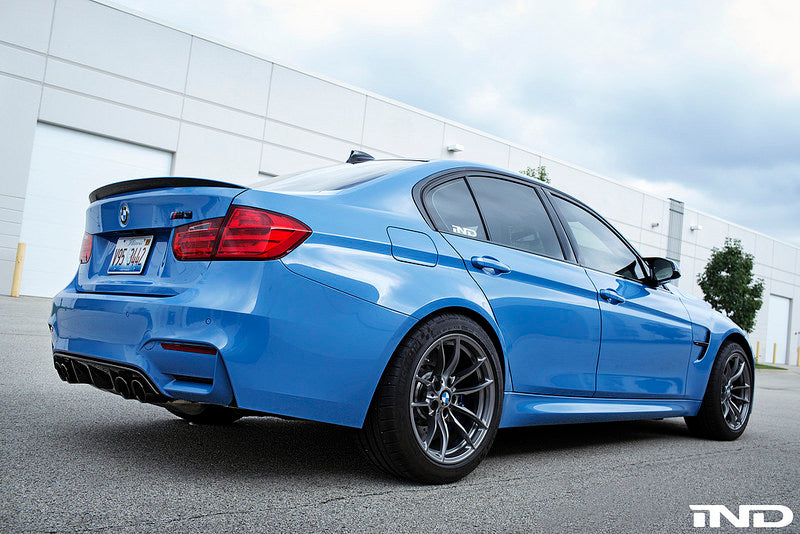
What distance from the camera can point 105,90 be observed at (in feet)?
50.5

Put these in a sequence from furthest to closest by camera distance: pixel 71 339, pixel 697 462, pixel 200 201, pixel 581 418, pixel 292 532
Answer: pixel 697 462, pixel 581 418, pixel 71 339, pixel 200 201, pixel 292 532

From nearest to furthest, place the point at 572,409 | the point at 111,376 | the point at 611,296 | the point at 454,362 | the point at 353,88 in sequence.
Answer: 1. the point at 111,376
2. the point at 454,362
3. the point at 572,409
4. the point at 611,296
5. the point at 353,88

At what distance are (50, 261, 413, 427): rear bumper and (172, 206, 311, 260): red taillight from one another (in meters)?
0.05

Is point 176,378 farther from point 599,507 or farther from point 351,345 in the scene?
point 599,507

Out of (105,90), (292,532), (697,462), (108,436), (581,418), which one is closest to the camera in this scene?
(292,532)

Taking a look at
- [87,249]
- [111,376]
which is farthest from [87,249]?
[111,376]

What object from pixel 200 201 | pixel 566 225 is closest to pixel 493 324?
pixel 566 225

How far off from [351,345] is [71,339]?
123 centimetres

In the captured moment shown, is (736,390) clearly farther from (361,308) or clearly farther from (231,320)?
(231,320)

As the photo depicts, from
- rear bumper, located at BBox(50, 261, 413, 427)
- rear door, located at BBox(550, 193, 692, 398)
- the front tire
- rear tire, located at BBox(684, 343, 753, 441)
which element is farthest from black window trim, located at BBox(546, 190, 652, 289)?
rear bumper, located at BBox(50, 261, 413, 427)

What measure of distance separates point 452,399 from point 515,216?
3.68 ft

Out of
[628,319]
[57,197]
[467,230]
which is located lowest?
[628,319]

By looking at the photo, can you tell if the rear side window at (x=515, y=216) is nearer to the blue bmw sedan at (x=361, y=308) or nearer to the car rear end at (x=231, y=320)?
the blue bmw sedan at (x=361, y=308)

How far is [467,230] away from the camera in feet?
10.4
